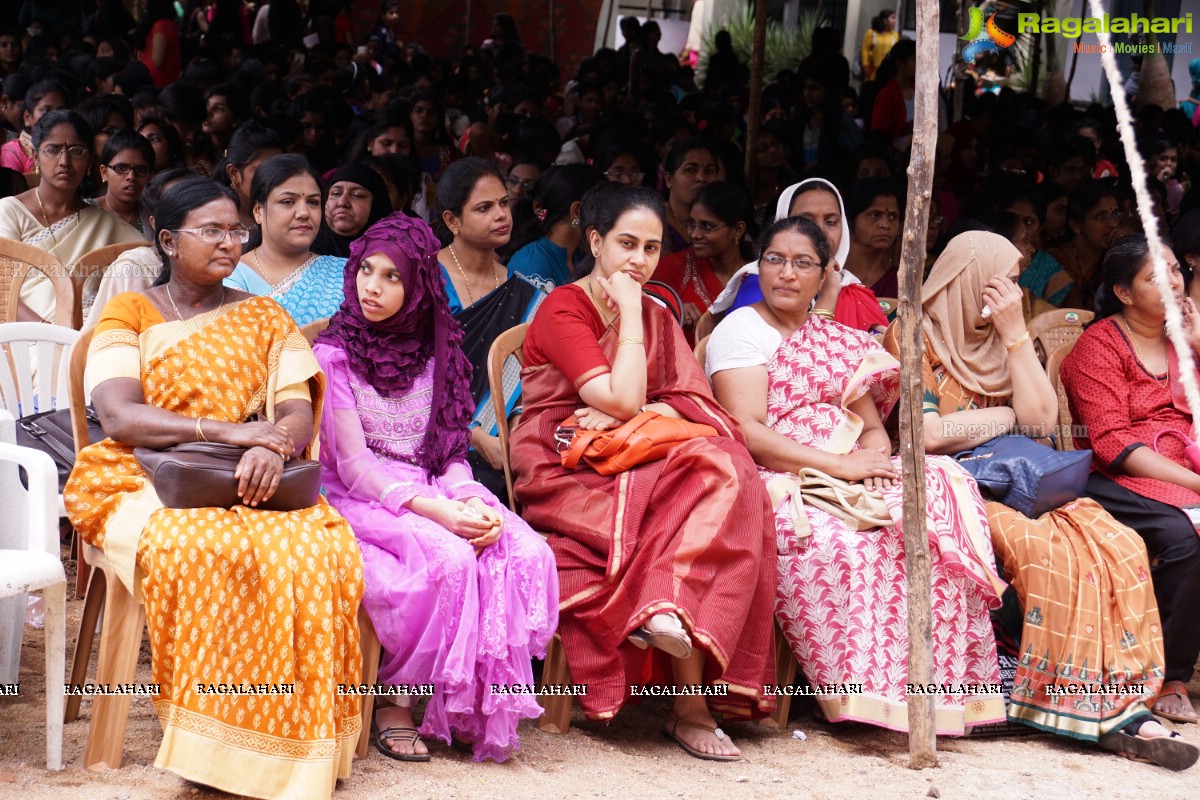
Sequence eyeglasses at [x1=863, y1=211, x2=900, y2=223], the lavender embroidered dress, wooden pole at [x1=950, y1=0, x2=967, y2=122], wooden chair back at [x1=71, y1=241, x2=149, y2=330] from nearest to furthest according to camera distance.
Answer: the lavender embroidered dress < wooden chair back at [x1=71, y1=241, x2=149, y2=330] < eyeglasses at [x1=863, y1=211, x2=900, y2=223] < wooden pole at [x1=950, y1=0, x2=967, y2=122]

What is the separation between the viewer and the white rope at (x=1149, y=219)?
9.82 feet

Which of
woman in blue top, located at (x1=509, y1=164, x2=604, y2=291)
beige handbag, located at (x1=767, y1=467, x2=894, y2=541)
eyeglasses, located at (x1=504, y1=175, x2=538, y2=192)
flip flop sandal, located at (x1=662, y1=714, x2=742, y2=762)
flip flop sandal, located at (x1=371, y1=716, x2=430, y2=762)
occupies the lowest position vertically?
flip flop sandal, located at (x1=662, y1=714, x2=742, y2=762)

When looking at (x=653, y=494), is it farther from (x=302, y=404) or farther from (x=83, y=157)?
(x=83, y=157)

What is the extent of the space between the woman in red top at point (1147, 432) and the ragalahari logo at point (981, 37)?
150 inches

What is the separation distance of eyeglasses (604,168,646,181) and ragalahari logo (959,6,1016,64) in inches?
106

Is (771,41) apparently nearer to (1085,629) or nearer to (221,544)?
(1085,629)

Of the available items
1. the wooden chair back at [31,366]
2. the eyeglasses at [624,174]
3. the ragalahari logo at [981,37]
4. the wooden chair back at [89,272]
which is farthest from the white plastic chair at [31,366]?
the ragalahari logo at [981,37]

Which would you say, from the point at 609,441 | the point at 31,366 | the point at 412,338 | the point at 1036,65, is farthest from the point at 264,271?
the point at 1036,65

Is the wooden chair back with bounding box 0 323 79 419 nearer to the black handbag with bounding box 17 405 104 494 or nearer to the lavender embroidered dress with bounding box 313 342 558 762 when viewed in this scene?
the black handbag with bounding box 17 405 104 494

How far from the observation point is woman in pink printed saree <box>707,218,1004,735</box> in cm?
356

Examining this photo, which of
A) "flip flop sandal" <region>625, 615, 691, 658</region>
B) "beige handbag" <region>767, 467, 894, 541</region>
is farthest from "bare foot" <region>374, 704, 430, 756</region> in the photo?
"beige handbag" <region>767, 467, 894, 541</region>

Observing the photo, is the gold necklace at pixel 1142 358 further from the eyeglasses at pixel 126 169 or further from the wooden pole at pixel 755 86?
the eyeglasses at pixel 126 169

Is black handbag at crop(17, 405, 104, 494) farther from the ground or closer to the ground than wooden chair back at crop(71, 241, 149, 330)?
closer to the ground

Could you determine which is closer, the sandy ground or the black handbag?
the sandy ground
